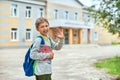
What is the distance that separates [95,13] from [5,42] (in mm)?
19471

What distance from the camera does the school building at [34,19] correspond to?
105ft

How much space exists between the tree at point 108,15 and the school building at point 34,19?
1327 cm

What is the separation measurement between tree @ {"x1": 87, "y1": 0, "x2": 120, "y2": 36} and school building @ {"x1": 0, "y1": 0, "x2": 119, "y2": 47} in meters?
13.3

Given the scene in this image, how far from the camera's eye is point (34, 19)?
35969 millimetres

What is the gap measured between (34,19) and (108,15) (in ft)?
77.6

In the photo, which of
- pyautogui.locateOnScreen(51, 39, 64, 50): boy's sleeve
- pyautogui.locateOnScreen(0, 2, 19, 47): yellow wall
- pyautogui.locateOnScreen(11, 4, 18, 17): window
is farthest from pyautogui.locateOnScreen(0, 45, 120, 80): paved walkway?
pyautogui.locateOnScreen(11, 4, 18, 17): window

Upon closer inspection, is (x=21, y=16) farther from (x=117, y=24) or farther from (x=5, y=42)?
(x=117, y=24)

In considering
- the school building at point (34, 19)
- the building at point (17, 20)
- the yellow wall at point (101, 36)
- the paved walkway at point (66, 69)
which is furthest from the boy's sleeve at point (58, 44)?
the yellow wall at point (101, 36)

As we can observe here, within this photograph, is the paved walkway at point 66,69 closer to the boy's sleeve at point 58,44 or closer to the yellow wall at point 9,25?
the boy's sleeve at point 58,44

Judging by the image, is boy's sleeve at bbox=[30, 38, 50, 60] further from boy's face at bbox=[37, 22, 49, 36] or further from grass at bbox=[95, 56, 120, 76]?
grass at bbox=[95, 56, 120, 76]

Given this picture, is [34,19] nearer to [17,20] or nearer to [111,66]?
[17,20]

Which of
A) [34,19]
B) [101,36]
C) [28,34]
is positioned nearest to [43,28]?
[28,34]

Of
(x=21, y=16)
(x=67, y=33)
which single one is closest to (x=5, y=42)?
(x=21, y=16)

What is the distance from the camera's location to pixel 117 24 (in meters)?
12.7
